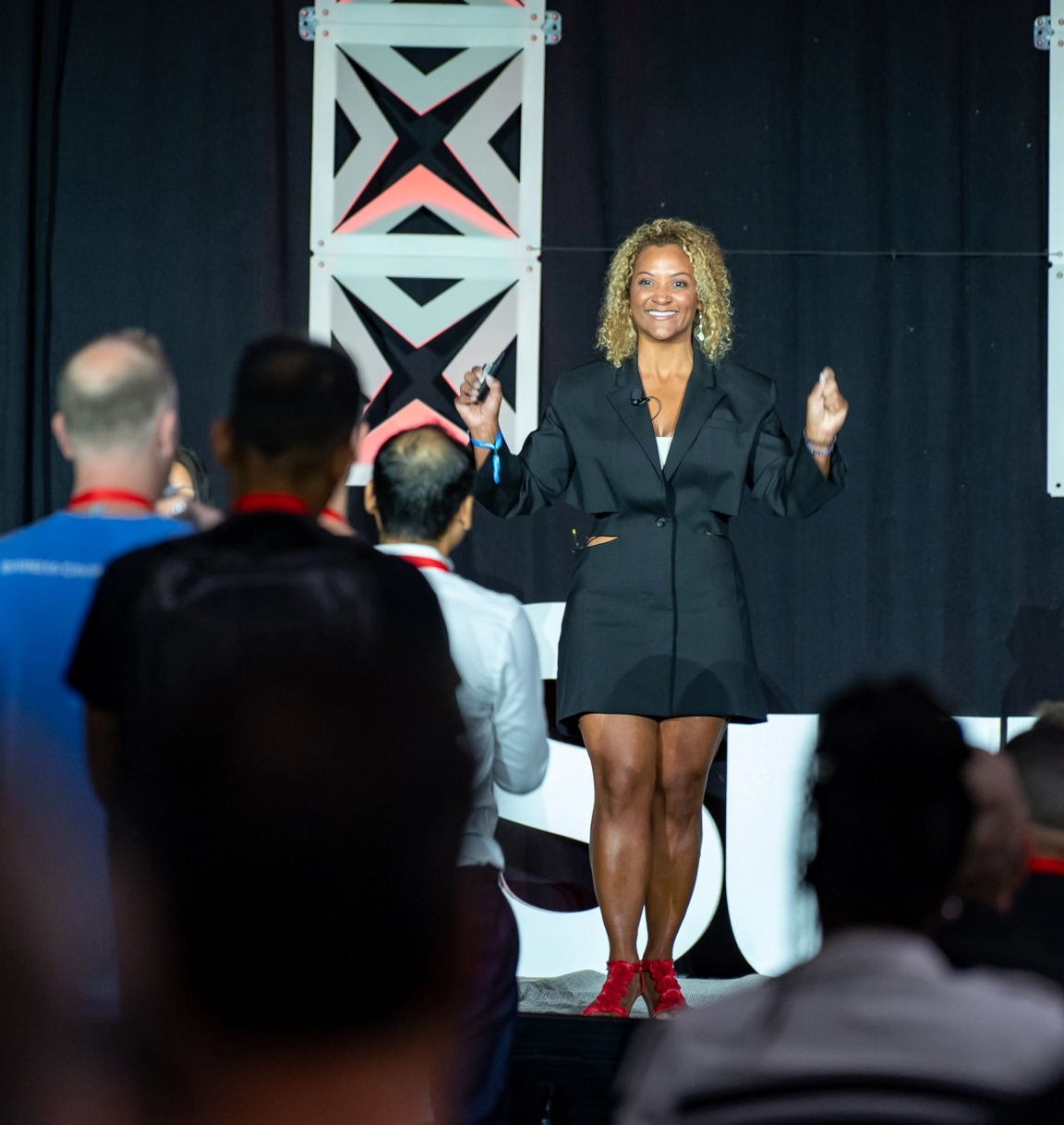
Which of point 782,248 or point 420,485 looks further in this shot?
point 782,248

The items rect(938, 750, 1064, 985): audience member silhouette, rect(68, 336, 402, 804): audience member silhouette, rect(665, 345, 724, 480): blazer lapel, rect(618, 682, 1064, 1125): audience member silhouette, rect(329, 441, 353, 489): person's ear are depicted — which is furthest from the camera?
rect(665, 345, 724, 480): blazer lapel

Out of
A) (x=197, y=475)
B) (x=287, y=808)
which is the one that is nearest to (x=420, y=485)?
(x=287, y=808)

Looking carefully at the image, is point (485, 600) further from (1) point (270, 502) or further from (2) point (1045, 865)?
(2) point (1045, 865)

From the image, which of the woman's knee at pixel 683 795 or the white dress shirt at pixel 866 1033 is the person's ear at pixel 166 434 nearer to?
the white dress shirt at pixel 866 1033

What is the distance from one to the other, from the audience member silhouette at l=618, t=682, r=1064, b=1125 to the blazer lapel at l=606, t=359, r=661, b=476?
6.60 feet

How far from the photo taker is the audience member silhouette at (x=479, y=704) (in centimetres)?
200

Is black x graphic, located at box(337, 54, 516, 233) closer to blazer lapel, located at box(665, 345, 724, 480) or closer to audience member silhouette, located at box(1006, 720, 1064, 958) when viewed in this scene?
blazer lapel, located at box(665, 345, 724, 480)

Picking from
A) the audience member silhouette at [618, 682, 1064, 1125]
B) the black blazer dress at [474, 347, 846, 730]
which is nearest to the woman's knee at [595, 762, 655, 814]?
the black blazer dress at [474, 347, 846, 730]

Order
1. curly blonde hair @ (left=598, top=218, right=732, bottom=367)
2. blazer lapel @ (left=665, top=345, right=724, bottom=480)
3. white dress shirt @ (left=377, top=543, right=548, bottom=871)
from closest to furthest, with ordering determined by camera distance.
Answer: white dress shirt @ (left=377, top=543, right=548, bottom=871)
blazer lapel @ (left=665, top=345, right=724, bottom=480)
curly blonde hair @ (left=598, top=218, right=732, bottom=367)

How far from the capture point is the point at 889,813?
133 centimetres

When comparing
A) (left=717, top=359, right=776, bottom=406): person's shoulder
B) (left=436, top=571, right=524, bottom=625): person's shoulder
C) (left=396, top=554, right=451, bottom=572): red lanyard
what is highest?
(left=717, top=359, right=776, bottom=406): person's shoulder

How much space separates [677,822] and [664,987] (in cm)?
35

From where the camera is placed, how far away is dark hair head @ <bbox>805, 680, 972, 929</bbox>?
4.31 ft

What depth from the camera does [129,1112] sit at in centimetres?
159
